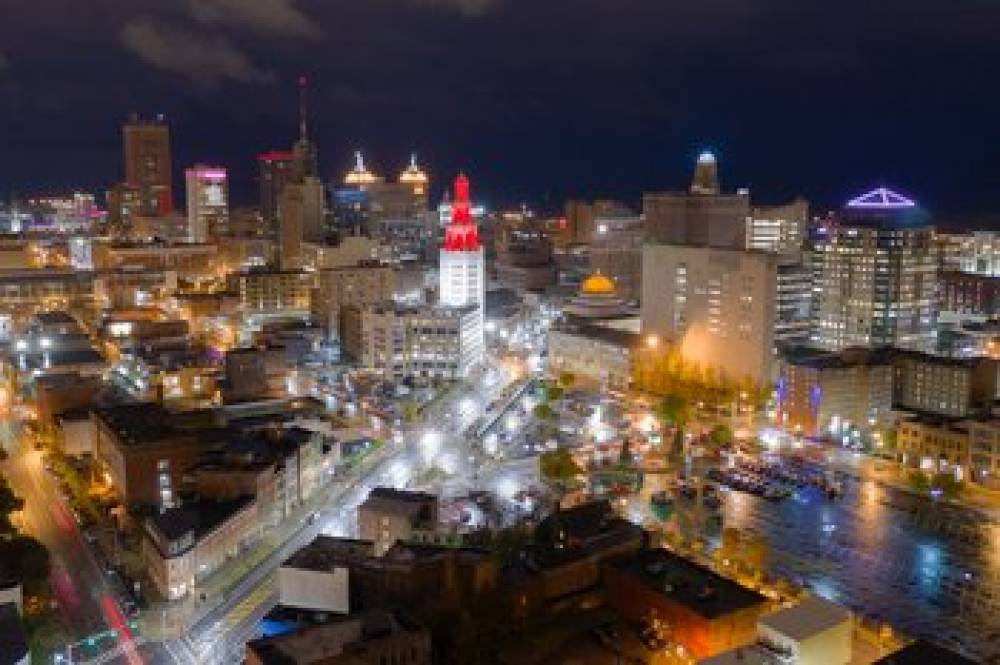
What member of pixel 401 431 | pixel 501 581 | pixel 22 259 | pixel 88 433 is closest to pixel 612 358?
pixel 401 431

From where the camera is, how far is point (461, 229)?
41.2 metres

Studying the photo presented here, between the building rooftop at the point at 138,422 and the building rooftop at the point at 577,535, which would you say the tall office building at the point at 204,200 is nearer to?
the building rooftop at the point at 138,422

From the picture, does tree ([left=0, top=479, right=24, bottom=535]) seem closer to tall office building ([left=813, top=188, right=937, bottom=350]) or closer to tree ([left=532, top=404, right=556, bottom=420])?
tree ([left=532, top=404, right=556, bottom=420])

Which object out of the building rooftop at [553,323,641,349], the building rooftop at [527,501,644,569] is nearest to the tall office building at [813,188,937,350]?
the building rooftop at [553,323,641,349]

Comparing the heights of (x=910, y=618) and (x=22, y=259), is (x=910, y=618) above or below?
below

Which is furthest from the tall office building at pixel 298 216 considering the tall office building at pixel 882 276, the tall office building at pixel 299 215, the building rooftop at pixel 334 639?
the building rooftop at pixel 334 639

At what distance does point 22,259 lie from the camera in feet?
176

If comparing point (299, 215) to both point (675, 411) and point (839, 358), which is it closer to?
point (675, 411)

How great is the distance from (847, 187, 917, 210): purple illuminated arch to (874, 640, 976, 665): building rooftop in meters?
24.7

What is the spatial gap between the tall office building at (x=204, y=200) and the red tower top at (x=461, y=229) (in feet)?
107

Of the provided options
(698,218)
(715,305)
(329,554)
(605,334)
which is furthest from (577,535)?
(698,218)

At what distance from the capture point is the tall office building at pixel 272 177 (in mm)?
72125

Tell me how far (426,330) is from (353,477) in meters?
11.8

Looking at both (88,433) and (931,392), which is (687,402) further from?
(88,433)
